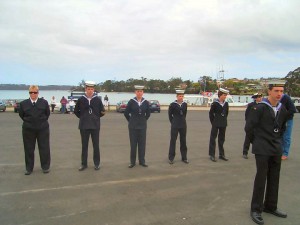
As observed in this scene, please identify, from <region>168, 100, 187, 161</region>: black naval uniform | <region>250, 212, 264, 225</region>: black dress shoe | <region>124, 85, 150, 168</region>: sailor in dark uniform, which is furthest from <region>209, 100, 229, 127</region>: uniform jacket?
<region>250, 212, 264, 225</region>: black dress shoe

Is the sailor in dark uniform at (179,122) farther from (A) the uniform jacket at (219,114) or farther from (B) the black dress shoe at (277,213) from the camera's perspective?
(B) the black dress shoe at (277,213)

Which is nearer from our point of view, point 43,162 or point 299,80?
point 43,162

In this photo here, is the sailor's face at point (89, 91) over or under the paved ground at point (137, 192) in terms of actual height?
over

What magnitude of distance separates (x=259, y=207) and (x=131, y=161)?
3.83 meters

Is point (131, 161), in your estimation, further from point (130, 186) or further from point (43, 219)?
point (43, 219)

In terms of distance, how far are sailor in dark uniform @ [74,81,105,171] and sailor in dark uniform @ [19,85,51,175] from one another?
842mm

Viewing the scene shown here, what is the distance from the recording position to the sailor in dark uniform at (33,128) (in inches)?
279

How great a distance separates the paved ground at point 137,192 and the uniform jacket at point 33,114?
3.59 ft

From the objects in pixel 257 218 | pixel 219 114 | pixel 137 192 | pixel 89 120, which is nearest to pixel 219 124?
pixel 219 114

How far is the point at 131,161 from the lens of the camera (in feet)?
25.6

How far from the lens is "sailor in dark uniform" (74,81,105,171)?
7.48 meters

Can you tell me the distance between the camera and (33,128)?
7.09 m

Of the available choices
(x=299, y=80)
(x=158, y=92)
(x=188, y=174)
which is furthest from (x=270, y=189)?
(x=158, y=92)

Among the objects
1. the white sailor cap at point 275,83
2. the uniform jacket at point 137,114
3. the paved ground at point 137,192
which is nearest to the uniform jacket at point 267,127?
the white sailor cap at point 275,83
